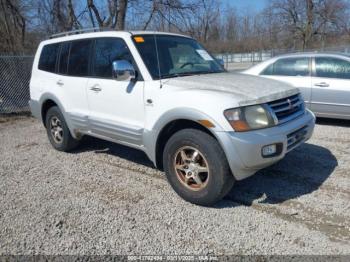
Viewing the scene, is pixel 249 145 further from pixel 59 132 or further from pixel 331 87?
pixel 331 87

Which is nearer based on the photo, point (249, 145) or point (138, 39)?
point (249, 145)

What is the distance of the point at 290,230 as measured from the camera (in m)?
3.20

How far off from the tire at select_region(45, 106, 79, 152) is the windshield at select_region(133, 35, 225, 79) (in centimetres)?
216

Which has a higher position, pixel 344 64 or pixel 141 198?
pixel 344 64

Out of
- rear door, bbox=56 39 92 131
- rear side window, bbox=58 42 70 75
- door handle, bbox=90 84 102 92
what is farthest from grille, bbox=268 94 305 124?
rear side window, bbox=58 42 70 75

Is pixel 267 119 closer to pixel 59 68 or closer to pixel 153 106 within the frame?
pixel 153 106

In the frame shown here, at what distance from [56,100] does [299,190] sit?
3971 millimetres

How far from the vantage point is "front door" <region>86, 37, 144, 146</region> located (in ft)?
13.7

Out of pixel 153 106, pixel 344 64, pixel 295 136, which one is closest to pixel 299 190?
pixel 295 136

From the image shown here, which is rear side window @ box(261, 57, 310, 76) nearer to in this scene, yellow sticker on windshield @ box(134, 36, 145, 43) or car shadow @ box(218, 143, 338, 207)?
car shadow @ box(218, 143, 338, 207)

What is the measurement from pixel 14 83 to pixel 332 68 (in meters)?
8.79

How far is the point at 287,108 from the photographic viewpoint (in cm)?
376

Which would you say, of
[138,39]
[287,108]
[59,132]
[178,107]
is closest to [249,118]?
[287,108]

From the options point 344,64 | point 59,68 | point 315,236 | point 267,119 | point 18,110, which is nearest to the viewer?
point 315,236
